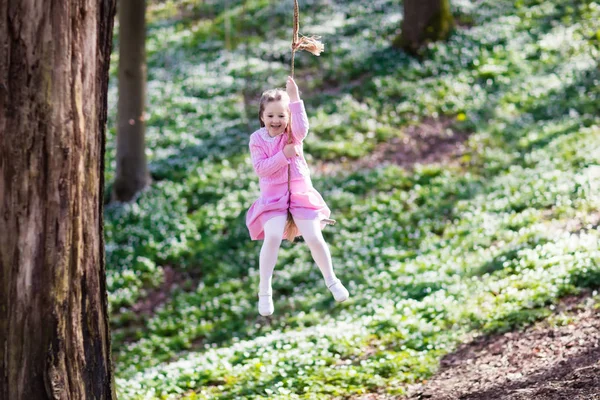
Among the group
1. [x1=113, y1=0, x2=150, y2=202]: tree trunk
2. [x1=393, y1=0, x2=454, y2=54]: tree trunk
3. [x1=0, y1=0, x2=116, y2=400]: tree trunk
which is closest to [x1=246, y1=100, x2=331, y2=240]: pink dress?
→ [x1=0, y1=0, x2=116, y2=400]: tree trunk

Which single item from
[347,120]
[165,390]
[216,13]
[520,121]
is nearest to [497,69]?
[520,121]

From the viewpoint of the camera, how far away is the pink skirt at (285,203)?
4871 mm

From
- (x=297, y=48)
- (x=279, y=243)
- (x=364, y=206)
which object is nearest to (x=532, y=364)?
(x=279, y=243)

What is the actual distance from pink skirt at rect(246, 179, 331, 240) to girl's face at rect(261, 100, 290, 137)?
0.38 m

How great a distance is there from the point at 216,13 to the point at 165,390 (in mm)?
19185

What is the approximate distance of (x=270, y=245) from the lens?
4.86 m

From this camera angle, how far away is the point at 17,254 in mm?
4277

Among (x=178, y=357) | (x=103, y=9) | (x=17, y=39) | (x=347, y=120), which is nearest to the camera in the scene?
(x=17, y=39)

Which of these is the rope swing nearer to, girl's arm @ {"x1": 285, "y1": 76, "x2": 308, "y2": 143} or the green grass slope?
girl's arm @ {"x1": 285, "y1": 76, "x2": 308, "y2": 143}

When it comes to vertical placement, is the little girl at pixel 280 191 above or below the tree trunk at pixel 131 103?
below

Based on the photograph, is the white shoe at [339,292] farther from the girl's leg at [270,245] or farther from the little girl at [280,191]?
the girl's leg at [270,245]

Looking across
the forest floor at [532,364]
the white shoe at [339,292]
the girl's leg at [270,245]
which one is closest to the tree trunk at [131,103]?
the forest floor at [532,364]

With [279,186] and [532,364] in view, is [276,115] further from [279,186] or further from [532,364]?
[532,364]

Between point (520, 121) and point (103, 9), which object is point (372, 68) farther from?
point (103, 9)
